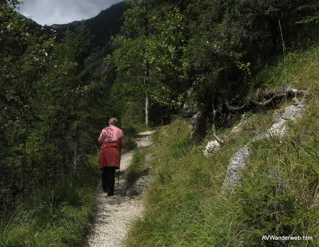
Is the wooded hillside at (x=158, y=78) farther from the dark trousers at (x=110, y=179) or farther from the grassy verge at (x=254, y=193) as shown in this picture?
the grassy verge at (x=254, y=193)

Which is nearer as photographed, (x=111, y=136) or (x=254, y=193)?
(x=254, y=193)

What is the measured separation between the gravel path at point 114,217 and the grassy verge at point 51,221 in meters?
0.22

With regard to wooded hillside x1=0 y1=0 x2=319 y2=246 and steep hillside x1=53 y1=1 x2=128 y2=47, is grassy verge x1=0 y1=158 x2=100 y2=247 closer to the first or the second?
wooded hillside x1=0 y1=0 x2=319 y2=246

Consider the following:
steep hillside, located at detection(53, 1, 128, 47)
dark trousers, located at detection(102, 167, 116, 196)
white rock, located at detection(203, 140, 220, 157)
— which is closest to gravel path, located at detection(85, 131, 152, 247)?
dark trousers, located at detection(102, 167, 116, 196)

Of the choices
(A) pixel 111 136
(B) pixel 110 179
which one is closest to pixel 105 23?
(A) pixel 111 136

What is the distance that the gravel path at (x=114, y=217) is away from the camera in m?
6.39

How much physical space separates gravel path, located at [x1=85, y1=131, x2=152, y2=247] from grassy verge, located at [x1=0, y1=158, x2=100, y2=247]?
216 millimetres

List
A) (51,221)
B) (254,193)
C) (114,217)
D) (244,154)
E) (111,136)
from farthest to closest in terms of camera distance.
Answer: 1. (111,136)
2. (114,217)
3. (51,221)
4. (244,154)
5. (254,193)

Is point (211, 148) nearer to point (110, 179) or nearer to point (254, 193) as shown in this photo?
point (110, 179)

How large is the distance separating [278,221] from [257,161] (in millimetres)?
1275

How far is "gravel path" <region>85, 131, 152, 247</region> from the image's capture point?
639 cm

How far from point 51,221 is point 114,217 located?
1.80 m

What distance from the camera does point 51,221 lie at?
20.0ft

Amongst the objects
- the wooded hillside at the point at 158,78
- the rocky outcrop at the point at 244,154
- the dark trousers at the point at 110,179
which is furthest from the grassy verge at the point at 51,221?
the rocky outcrop at the point at 244,154
